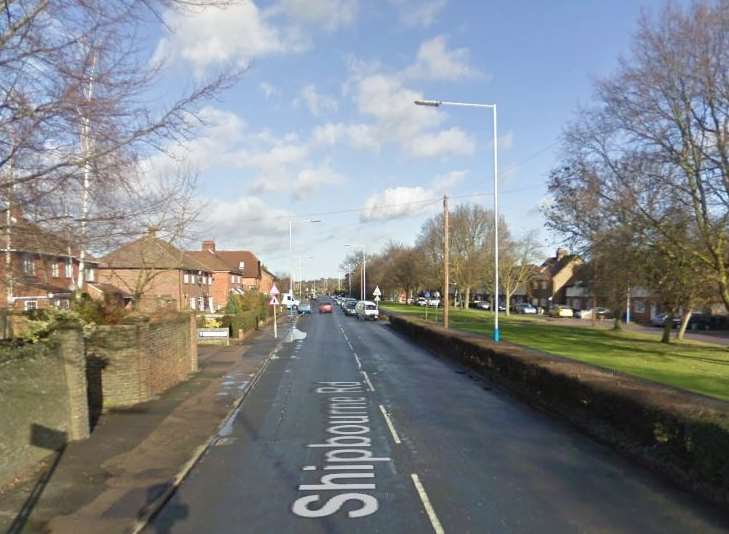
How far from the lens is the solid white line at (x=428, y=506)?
6.18 meters

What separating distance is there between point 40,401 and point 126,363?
461cm

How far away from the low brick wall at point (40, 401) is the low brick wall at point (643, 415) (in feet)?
28.0

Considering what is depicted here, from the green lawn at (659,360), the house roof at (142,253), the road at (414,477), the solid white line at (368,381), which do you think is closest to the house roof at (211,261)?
the house roof at (142,253)

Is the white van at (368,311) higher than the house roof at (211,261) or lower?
lower

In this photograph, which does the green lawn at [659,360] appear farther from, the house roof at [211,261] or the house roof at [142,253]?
the house roof at [211,261]

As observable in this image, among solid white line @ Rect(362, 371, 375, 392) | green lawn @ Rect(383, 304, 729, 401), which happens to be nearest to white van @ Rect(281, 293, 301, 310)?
green lawn @ Rect(383, 304, 729, 401)

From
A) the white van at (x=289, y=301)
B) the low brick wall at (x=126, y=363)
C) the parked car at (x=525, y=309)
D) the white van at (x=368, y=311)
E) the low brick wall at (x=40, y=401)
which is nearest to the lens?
the low brick wall at (x=40, y=401)

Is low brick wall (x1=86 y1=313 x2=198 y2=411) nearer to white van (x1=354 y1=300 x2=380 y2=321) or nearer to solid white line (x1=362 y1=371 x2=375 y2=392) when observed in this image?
solid white line (x1=362 y1=371 x2=375 y2=392)

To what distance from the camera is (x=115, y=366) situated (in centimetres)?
1327

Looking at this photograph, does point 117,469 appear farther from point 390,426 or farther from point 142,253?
point 142,253

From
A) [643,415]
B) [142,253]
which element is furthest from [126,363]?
[643,415]

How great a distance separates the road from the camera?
6.41 metres

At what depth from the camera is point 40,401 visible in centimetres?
888

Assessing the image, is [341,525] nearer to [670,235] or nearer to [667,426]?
[667,426]
